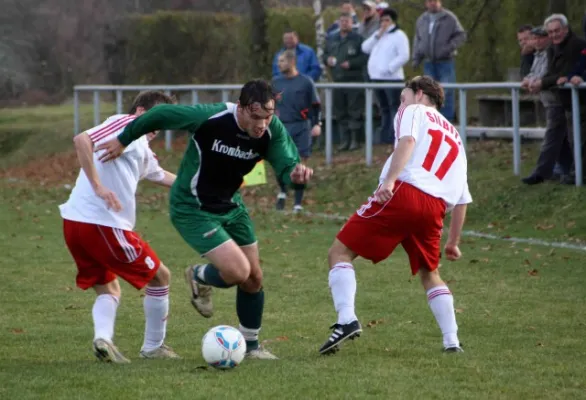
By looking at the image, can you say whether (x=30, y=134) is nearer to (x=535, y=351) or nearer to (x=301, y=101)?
(x=301, y=101)

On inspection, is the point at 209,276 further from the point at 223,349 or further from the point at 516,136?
the point at 516,136

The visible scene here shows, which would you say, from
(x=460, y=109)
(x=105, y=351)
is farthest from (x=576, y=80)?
(x=105, y=351)

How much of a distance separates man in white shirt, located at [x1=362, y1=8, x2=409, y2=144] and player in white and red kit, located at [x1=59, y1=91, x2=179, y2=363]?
1122 centimetres

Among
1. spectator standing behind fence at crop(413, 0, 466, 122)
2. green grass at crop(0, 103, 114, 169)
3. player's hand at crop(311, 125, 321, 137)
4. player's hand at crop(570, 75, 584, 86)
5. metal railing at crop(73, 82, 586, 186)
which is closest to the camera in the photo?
player's hand at crop(570, 75, 584, 86)

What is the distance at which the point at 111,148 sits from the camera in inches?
270

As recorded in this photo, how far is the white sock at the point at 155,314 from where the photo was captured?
7.24 meters

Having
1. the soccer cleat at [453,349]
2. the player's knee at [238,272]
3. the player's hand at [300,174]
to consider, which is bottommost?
the soccer cleat at [453,349]

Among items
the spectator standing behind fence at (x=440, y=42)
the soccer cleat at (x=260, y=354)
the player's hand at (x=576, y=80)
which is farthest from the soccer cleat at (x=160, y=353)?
the spectator standing behind fence at (x=440, y=42)

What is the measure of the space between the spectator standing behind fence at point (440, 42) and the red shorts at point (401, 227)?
9.97 m

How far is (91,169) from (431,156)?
2.02 m

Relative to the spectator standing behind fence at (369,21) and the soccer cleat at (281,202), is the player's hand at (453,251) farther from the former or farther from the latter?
the spectator standing behind fence at (369,21)

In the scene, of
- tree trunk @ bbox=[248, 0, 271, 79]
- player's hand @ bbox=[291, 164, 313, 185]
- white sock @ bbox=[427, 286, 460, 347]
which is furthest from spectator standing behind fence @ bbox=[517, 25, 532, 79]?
tree trunk @ bbox=[248, 0, 271, 79]

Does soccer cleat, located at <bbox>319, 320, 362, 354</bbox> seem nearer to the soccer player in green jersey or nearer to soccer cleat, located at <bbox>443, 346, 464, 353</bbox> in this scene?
the soccer player in green jersey

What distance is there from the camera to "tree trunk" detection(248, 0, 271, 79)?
26281 mm
